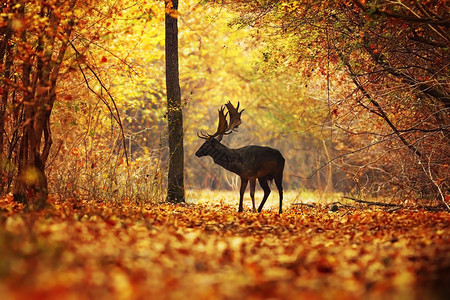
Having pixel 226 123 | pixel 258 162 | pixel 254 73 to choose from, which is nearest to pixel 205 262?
pixel 258 162

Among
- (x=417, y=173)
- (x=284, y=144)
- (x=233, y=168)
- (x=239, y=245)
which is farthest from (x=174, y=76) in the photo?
(x=284, y=144)

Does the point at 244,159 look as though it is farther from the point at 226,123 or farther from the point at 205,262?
the point at 205,262

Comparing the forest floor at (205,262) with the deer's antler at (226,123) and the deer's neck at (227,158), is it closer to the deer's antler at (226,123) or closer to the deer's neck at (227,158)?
the deer's neck at (227,158)

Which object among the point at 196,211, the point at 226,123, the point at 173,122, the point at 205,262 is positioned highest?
the point at 173,122

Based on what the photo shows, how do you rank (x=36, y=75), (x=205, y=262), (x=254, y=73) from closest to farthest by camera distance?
(x=205, y=262), (x=36, y=75), (x=254, y=73)

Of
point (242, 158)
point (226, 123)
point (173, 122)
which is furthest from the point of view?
point (173, 122)

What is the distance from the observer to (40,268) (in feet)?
12.7

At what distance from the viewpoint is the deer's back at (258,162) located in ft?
38.3

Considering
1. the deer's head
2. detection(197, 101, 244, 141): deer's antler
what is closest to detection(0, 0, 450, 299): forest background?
detection(197, 101, 244, 141): deer's antler

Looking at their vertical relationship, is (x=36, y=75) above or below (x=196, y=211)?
above

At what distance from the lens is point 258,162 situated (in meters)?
11.8

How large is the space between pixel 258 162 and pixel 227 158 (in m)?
0.67

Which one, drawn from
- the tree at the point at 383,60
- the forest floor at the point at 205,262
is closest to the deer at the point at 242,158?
the tree at the point at 383,60

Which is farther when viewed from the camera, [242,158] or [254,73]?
[254,73]
